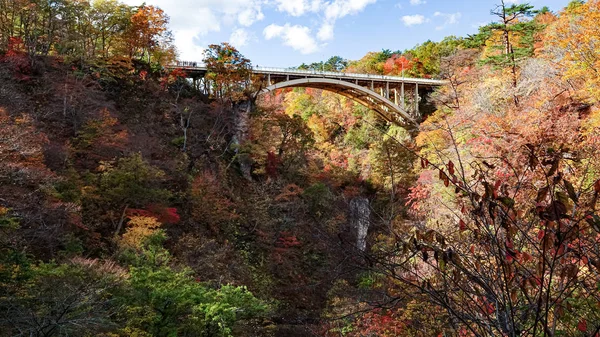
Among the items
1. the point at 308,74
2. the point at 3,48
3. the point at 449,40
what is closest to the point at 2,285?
the point at 3,48

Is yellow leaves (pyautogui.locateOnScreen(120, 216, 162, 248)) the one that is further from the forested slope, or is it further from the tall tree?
the tall tree

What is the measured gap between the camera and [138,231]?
11.7 metres

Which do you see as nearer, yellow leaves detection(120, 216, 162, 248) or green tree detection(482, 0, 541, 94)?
yellow leaves detection(120, 216, 162, 248)

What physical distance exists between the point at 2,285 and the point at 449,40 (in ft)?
127

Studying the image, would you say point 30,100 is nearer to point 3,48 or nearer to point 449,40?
point 3,48

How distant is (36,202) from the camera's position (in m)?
9.89

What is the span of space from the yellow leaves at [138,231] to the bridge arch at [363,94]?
48.8 feet

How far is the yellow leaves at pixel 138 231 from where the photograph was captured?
1144 cm

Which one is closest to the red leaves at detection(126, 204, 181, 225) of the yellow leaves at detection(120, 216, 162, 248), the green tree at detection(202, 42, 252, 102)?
the yellow leaves at detection(120, 216, 162, 248)

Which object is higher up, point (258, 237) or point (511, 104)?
point (511, 104)

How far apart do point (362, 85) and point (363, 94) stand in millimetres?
1213

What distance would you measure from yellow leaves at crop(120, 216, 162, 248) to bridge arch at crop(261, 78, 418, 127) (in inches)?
586

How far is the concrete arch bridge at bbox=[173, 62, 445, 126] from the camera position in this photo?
84.8 ft

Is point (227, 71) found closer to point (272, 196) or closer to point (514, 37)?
point (272, 196)
